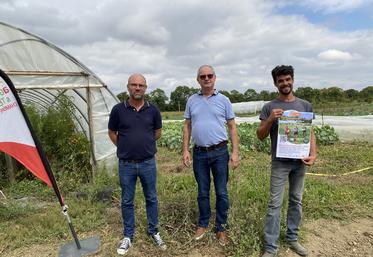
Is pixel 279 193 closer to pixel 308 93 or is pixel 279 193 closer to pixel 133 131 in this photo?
pixel 133 131

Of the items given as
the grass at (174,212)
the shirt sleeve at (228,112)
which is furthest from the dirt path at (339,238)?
the shirt sleeve at (228,112)

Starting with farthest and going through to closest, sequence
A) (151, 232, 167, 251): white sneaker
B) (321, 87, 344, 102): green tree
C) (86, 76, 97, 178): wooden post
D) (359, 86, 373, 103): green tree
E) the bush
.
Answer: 1. (359, 86, 373, 103): green tree
2. (321, 87, 344, 102): green tree
3. the bush
4. (86, 76, 97, 178): wooden post
5. (151, 232, 167, 251): white sneaker

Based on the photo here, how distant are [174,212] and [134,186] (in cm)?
95

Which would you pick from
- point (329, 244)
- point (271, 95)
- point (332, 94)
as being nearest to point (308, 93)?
point (332, 94)

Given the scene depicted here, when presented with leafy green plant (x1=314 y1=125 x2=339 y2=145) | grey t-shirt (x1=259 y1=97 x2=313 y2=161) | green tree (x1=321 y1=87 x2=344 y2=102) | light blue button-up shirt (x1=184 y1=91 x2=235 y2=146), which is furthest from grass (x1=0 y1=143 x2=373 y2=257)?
green tree (x1=321 y1=87 x2=344 y2=102)

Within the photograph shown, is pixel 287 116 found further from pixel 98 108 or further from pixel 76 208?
pixel 98 108

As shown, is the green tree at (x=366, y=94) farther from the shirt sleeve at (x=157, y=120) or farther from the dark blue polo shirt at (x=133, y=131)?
the dark blue polo shirt at (x=133, y=131)

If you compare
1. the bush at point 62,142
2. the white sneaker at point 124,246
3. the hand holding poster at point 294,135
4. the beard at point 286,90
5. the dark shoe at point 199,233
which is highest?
the beard at point 286,90

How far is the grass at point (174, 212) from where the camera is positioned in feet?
12.5

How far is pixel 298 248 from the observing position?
12.0 ft

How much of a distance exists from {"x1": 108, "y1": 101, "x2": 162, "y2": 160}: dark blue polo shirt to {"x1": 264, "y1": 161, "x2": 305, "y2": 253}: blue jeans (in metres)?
1.35

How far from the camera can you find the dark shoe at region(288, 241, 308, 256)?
364cm

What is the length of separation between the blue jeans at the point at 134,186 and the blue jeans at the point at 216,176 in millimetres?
517

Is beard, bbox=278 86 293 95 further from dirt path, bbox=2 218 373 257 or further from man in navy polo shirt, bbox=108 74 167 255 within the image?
dirt path, bbox=2 218 373 257
